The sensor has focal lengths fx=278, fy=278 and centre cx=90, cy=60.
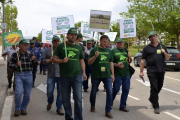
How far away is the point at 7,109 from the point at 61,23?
2585 millimetres

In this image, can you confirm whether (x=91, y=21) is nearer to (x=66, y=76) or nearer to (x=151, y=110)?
(x=66, y=76)

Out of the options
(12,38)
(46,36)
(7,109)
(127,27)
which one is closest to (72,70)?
(7,109)

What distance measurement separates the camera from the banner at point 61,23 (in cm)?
672

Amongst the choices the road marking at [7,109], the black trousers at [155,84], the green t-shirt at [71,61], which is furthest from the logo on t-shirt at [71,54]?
the black trousers at [155,84]

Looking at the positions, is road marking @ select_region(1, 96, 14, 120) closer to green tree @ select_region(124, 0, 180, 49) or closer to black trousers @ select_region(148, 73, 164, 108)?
black trousers @ select_region(148, 73, 164, 108)

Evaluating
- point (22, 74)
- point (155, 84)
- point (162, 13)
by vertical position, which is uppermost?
point (162, 13)

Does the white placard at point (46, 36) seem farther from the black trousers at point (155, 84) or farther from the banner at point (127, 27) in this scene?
the black trousers at point (155, 84)

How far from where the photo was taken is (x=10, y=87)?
1017 cm

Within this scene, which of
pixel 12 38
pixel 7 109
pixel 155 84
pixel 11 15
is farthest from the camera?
pixel 11 15

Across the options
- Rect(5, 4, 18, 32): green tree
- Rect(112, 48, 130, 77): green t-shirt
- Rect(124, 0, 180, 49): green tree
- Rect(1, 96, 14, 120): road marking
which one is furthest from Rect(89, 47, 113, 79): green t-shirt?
Rect(5, 4, 18, 32): green tree

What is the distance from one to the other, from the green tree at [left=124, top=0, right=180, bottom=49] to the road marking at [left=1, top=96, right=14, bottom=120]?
64.1 feet

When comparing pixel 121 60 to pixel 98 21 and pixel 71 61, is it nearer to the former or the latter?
pixel 98 21

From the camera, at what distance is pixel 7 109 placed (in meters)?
7.07

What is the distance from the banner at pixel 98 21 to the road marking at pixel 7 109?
9.15ft
